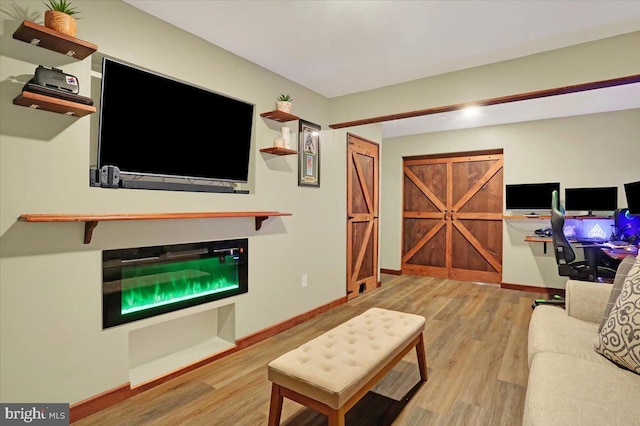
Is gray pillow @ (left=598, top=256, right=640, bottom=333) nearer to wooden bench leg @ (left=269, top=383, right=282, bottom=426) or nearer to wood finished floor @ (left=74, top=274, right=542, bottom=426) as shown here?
wood finished floor @ (left=74, top=274, right=542, bottom=426)

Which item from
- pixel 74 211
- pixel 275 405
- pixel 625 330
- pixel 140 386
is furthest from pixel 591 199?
pixel 74 211

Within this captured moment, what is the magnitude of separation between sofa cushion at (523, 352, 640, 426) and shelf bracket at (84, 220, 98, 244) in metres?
2.30

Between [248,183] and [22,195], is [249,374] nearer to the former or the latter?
[248,183]

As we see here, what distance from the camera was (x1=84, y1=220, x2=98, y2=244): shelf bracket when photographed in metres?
1.91

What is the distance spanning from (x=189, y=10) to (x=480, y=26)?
2036 millimetres

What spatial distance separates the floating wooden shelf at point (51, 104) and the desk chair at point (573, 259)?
14.8ft

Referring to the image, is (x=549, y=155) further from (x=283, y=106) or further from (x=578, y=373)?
(x=578, y=373)

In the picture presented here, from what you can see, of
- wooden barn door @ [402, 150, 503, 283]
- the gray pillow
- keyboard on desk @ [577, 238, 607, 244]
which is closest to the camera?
the gray pillow

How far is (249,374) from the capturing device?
2.48 meters

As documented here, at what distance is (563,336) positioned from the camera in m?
1.88

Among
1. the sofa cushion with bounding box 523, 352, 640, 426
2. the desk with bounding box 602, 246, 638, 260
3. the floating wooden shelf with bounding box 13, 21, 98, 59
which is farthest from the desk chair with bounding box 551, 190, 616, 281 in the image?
the floating wooden shelf with bounding box 13, 21, 98, 59

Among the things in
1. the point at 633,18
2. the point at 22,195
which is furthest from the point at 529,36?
the point at 22,195

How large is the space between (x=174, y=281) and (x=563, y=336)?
257cm

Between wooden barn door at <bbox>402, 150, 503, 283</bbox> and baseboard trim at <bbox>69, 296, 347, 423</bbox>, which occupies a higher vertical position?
wooden barn door at <bbox>402, 150, 503, 283</bbox>
